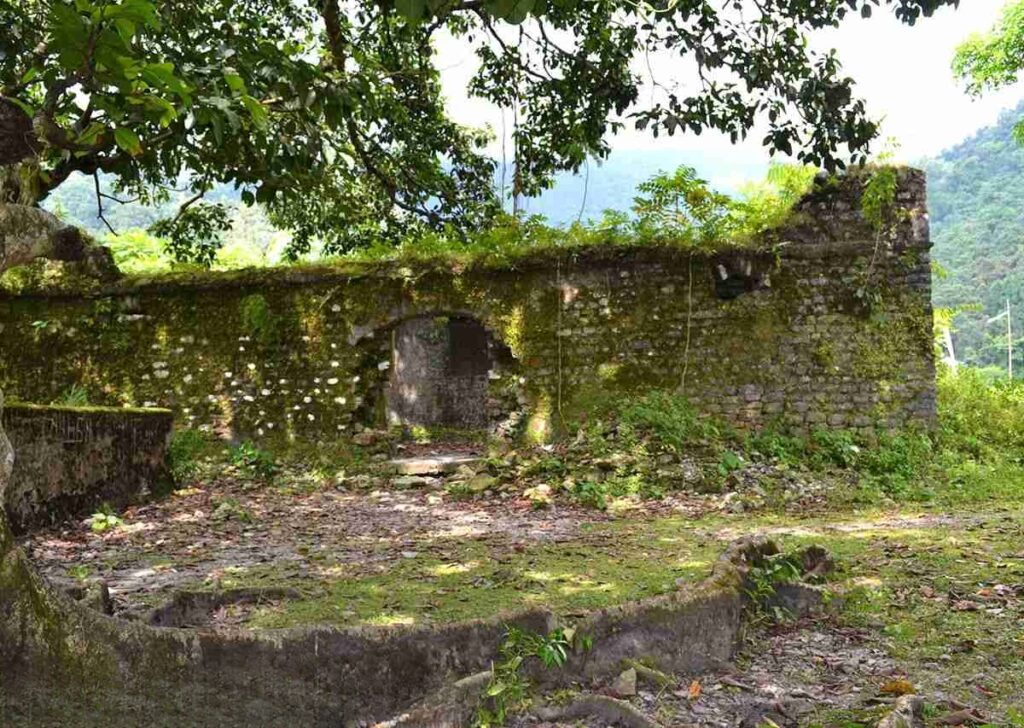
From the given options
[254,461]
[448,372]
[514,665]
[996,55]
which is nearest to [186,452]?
[254,461]

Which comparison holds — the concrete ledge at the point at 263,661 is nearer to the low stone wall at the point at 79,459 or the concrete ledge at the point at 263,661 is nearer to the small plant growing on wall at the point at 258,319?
the low stone wall at the point at 79,459

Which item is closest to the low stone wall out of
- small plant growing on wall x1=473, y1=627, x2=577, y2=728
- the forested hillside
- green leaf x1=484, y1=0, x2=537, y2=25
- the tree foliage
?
small plant growing on wall x1=473, y1=627, x2=577, y2=728

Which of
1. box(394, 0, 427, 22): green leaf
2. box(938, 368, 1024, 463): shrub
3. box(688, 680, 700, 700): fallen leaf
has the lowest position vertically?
box(688, 680, 700, 700): fallen leaf

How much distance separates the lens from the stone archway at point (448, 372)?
1670 cm

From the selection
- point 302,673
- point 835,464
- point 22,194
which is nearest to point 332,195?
point 22,194

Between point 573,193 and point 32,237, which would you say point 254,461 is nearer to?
point 32,237

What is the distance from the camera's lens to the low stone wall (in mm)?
6422

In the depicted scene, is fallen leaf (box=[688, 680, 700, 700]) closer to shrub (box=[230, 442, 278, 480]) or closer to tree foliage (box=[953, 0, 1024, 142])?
shrub (box=[230, 442, 278, 480])

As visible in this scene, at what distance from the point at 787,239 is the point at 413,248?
4.92 metres

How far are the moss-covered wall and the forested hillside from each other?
24.2 metres

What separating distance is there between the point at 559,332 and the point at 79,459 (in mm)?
5656

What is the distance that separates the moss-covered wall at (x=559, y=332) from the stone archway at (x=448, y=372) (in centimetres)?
589

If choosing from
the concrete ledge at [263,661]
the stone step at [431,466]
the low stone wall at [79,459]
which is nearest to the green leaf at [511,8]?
the concrete ledge at [263,661]

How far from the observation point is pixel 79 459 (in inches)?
279
